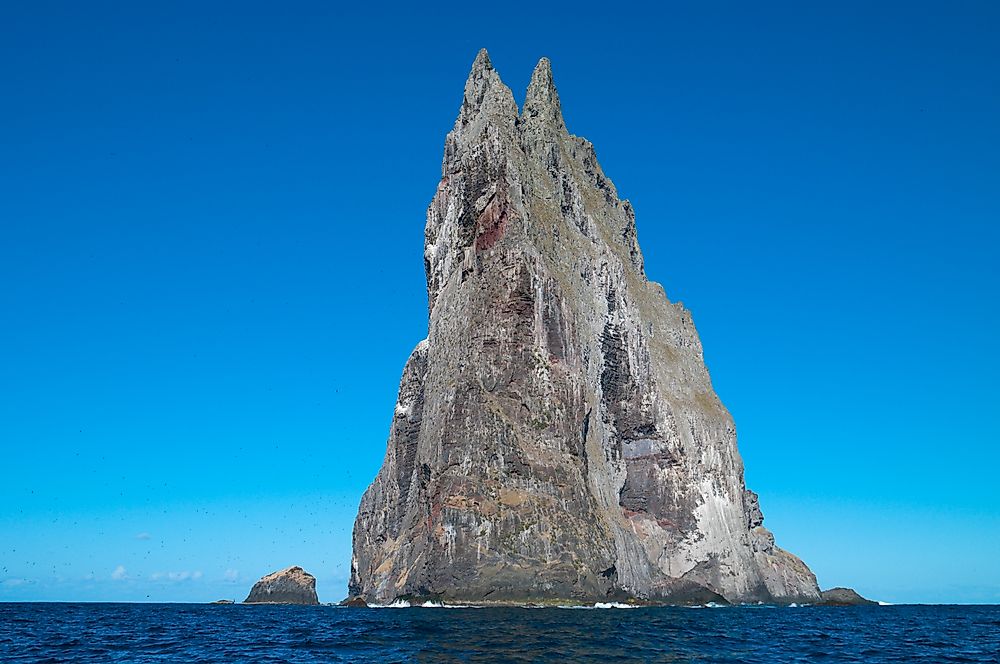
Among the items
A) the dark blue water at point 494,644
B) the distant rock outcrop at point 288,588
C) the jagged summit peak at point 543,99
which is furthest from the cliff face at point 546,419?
the dark blue water at point 494,644

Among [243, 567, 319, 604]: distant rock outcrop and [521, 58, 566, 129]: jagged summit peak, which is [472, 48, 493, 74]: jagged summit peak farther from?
[243, 567, 319, 604]: distant rock outcrop

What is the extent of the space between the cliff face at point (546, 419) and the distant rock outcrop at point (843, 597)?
171 inches

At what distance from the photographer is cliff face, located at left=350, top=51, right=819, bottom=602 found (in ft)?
289

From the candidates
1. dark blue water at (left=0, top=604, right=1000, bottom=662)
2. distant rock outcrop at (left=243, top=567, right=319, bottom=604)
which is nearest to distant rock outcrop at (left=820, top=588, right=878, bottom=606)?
distant rock outcrop at (left=243, top=567, right=319, bottom=604)

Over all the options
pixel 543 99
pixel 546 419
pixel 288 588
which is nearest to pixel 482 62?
pixel 543 99

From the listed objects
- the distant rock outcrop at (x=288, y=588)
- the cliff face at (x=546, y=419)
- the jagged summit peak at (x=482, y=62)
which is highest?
the jagged summit peak at (x=482, y=62)

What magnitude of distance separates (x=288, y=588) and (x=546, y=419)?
6277 cm

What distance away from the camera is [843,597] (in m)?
142

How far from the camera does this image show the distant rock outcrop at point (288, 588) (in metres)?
136

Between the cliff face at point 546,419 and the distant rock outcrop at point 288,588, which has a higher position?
the cliff face at point 546,419

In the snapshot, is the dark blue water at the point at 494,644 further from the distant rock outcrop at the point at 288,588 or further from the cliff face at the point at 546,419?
the distant rock outcrop at the point at 288,588

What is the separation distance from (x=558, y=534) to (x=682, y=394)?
49582mm

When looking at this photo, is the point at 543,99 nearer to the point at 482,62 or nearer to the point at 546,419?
the point at 482,62

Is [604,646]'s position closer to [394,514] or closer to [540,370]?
[540,370]
